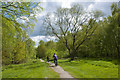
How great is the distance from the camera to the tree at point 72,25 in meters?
26.2

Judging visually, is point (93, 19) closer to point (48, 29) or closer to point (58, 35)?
point (58, 35)

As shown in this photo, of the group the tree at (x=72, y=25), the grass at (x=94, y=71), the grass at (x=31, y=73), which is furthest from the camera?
the tree at (x=72, y=25)

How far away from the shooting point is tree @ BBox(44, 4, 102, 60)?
2619 centimetres

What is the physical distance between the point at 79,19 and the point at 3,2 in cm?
2124

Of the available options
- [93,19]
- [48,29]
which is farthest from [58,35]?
[93,19]

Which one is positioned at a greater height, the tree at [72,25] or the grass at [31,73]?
the tree at [72,25]

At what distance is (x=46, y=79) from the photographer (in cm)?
718

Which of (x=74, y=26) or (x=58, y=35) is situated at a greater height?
(x=74, y=26)

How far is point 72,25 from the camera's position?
27.6 metres

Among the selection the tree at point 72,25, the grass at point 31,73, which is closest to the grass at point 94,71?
the grass at point 31,73

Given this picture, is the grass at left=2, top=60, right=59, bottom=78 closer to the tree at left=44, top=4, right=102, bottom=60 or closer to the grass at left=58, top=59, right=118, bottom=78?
the grass at left=58, top=59, right=118, bottom=78

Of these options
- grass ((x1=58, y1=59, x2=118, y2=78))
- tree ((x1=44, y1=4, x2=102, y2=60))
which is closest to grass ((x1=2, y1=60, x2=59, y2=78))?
grass ((x1=58, y1=59, x2=118, y2=78))

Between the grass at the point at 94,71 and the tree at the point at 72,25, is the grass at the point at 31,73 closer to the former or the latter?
the grass at the point at 94,71

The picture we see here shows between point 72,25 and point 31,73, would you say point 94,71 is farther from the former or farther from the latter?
point 72,25
